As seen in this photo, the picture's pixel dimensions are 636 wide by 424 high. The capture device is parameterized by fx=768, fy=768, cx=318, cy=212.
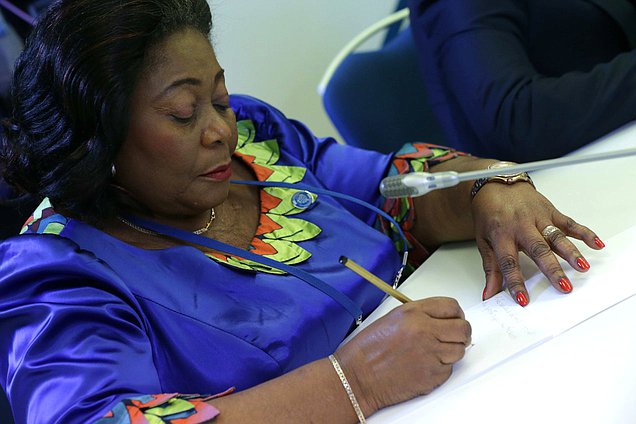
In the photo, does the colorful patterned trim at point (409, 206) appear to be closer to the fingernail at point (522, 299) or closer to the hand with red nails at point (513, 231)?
the hand with red nails at point (513, 231)

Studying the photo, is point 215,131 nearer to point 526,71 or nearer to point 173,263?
point 173,263

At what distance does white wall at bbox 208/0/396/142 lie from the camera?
2602 millimetres

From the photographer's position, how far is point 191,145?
113 centimetres

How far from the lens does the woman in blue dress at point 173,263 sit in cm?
95

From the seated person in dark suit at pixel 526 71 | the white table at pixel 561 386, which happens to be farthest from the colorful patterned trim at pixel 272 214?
the seated person in dark suit at pixel 526 71

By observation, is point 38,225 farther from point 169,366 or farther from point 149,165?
point 169,366

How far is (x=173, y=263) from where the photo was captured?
3.71 ft

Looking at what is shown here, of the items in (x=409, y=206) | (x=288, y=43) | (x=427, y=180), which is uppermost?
(x=427, y=180)

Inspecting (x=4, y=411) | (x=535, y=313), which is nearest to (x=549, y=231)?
(x=535, y=313)

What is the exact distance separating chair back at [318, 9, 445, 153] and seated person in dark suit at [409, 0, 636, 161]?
13cm

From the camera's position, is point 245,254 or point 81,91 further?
point 245,254

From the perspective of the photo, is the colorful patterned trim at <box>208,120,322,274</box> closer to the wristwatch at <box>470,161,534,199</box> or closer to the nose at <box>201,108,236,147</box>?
the nose at <box>201,108,236,147</box>

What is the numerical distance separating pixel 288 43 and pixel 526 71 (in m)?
1.31

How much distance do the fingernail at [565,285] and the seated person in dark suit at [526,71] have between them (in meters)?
0.55
